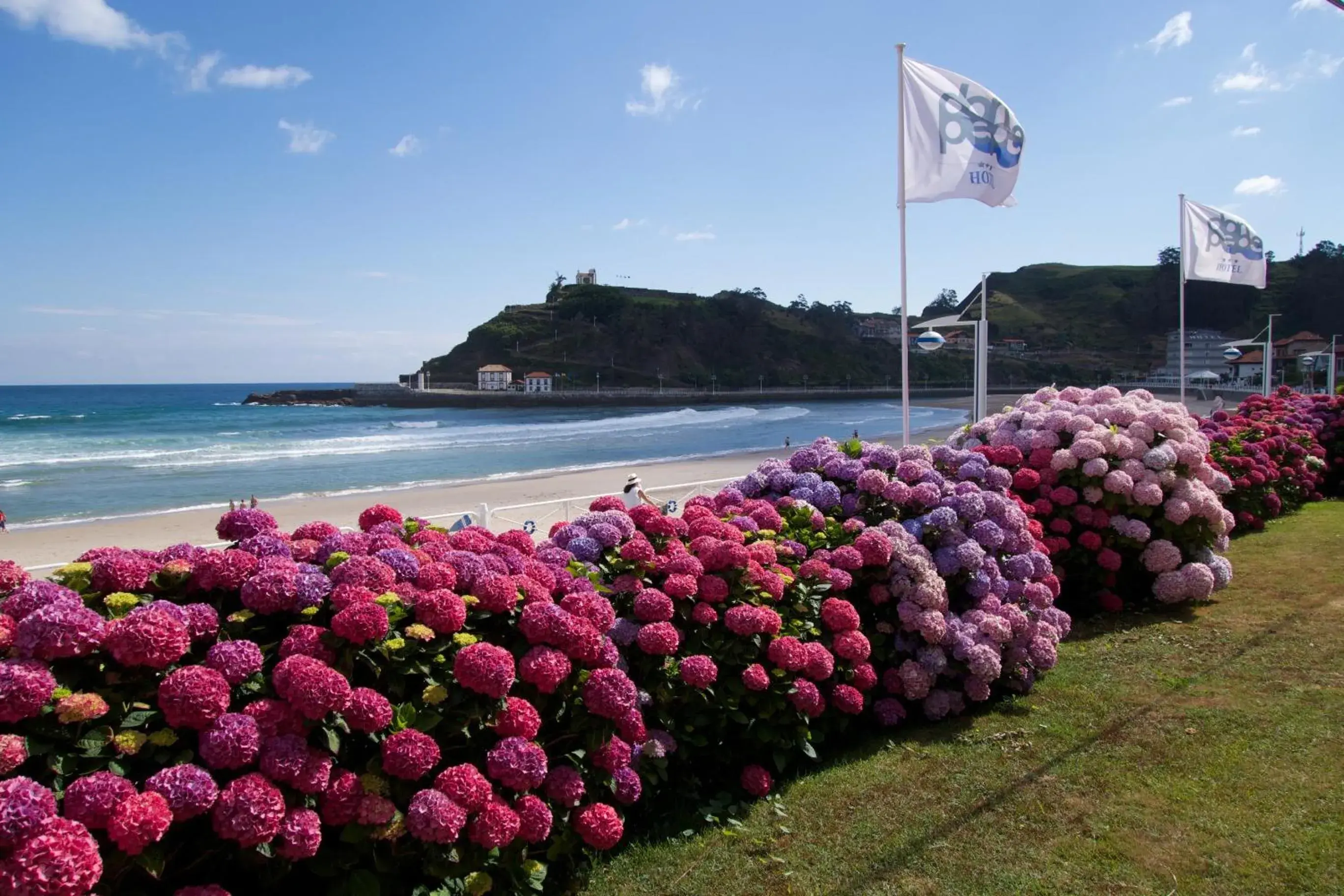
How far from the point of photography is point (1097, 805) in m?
Answer: 3.55

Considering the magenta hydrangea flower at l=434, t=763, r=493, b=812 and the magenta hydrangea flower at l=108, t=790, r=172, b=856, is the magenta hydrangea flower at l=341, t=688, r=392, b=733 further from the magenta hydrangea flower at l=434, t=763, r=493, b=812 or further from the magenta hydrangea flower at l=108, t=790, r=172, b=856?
the magenta hydrangea flower at l=108, t=790, r=172, b=856

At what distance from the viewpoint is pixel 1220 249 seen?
15789mm

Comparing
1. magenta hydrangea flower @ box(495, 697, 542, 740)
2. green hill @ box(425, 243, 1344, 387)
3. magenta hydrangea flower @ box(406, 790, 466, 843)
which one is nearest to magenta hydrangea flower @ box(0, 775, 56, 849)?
magenta hydrangea flower @ box(406, 790, 466, 843)

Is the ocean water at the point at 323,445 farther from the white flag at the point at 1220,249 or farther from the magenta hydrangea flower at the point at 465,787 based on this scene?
the magenta hydrangea flower at the point at 465,787

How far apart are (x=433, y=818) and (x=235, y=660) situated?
2.47 ft

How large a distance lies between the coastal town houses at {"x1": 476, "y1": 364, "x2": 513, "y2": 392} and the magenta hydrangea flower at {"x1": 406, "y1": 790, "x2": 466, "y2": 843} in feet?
371

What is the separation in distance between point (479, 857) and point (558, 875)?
57 cm

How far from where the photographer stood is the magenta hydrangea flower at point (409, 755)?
2484mm

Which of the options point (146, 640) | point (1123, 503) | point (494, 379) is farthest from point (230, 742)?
point (494, 379)

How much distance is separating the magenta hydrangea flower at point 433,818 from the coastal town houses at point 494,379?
371 feet

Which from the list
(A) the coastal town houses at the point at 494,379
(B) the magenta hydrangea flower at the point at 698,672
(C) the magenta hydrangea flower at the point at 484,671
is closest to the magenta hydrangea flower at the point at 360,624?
(C) the magenta hydrangea flower at the point at 484,671

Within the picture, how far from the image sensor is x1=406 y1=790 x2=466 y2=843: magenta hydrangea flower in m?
2.45

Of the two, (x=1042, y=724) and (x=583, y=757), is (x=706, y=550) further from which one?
(x=1042, y=724)

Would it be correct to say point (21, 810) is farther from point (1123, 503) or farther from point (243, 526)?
point (1123, 503)
